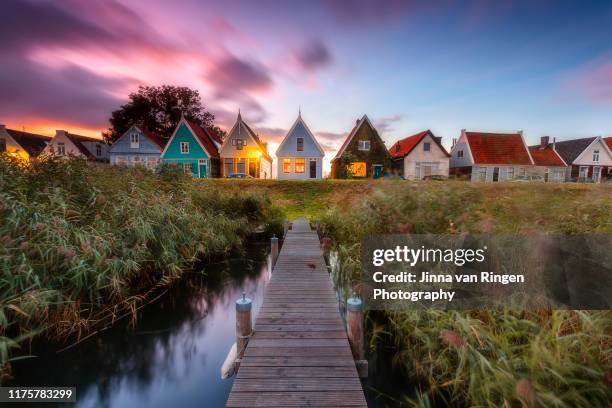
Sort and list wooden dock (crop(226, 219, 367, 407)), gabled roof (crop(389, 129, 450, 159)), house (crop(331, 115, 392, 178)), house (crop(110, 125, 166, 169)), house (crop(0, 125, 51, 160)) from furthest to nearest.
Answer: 1. house (crop(0, 125, 51, 160))
2. house (crop(110, 125, 166, 169))
3. gabled roof (crop(389, 129, 450, 159))
4. house (crop(331, 115, 392, 178))
5. wooden dock (crop(226, 219, 367, 407))

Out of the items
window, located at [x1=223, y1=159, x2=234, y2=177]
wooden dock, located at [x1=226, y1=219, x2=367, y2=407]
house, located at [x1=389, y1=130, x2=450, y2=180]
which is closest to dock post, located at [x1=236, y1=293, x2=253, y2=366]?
wooden dock, located at [x1=226, y1=219, x2=367, y2=407]

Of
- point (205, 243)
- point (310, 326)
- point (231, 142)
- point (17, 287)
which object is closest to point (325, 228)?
point (205, 243)

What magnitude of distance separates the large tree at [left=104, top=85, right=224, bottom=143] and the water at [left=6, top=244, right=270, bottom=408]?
136 feet

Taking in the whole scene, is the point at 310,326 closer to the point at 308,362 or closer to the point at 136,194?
the point at 308,362

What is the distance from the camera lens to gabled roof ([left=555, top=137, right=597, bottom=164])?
29766 mm

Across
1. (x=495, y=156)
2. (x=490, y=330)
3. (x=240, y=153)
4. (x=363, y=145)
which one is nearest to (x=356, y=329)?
(x=490, y=330)

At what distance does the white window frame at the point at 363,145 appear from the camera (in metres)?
26.7

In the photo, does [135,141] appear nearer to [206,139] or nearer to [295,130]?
[206,139]

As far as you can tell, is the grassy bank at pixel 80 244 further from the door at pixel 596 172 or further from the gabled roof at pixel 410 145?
the door at pixel 596 172

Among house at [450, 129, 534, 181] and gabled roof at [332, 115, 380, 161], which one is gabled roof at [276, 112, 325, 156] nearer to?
gabled roof at [332, 115, 380, 161]

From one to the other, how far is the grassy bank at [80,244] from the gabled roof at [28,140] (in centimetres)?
3389

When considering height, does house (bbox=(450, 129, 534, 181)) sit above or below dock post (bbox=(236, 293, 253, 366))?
above

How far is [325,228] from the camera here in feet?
35.6

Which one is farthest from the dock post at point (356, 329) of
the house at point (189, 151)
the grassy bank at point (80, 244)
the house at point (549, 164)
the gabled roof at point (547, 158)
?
the gabled roof at point (547, 158)
